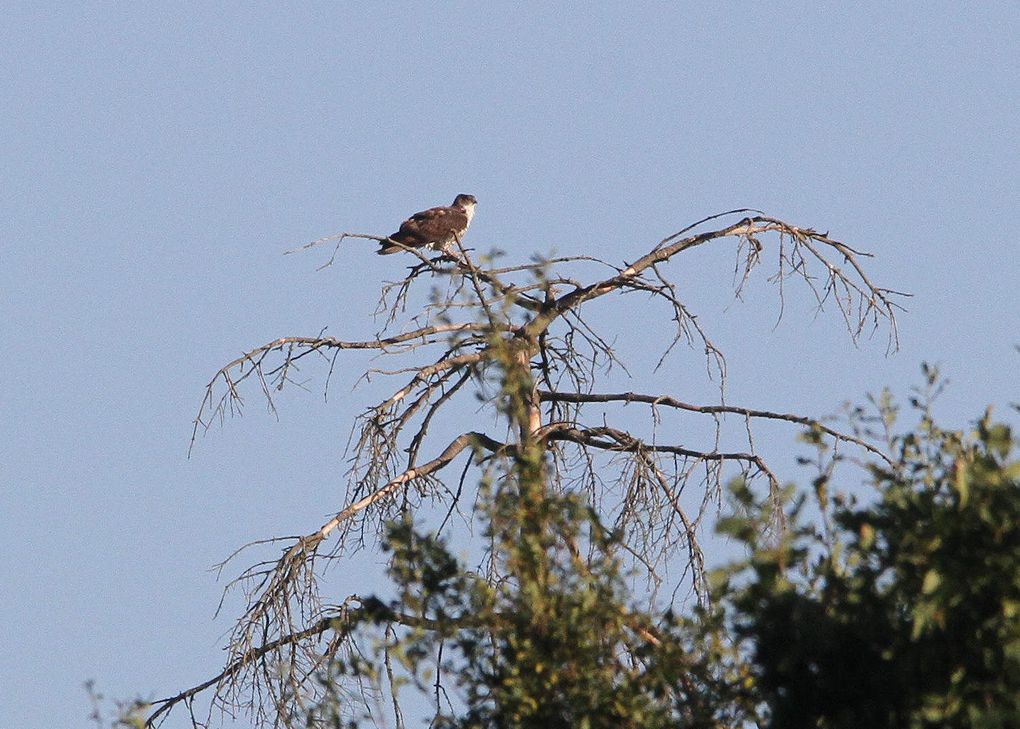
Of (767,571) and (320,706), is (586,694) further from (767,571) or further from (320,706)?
(320,706)

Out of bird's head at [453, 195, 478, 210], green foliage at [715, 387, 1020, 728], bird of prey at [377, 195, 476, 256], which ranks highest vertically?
bird's head at [453, 195, 478, 210]

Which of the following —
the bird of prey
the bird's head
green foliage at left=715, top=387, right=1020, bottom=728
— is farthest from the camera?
the bird's head

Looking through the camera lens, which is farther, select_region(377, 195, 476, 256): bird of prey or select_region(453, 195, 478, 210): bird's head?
select_region(453, 195, 478, 210): bird's head

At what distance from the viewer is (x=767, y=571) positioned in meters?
4.61

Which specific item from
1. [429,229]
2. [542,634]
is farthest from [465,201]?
[542,634]

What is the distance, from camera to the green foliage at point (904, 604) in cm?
423

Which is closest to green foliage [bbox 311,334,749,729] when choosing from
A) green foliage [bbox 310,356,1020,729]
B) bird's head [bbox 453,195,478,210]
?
green foliage [bbox 310,356,1020,729]

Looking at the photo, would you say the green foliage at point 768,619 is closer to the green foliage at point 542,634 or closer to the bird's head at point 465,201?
the green foliage at point 542,634

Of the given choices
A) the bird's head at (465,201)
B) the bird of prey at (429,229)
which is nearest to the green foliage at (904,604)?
the bird of prey at (429,229)

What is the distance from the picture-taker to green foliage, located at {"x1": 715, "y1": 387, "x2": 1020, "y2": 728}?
13.9 ft

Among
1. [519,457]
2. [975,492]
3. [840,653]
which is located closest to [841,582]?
[840,653]

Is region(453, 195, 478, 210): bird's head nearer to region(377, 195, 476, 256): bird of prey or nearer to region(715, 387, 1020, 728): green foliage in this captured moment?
region(377, 195, 476, 256): bird of prey

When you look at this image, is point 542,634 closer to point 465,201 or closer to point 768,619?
point 768,619

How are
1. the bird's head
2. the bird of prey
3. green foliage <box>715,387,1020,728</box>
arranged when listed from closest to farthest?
green foliage <box>715,387,1020,728</box>
the bird of prey
the bird's head
